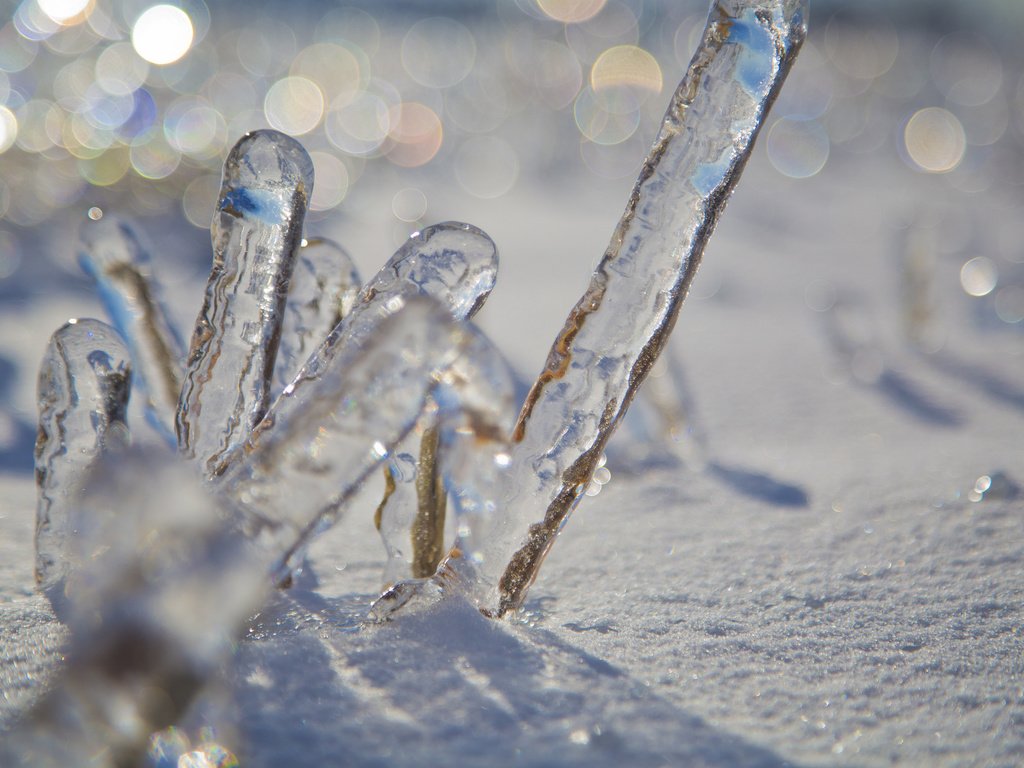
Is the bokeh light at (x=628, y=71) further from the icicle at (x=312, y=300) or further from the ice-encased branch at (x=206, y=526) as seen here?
the ice-encased branch at (x=206, y=526)

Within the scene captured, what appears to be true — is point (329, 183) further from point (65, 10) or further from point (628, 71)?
point (65, 10)

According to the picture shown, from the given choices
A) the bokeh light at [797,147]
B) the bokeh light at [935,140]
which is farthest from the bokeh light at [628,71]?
the bokeh light at [935,140]

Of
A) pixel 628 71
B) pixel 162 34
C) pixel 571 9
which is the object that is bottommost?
pixel 162 34

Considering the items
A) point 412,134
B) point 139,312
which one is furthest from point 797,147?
point 139,312

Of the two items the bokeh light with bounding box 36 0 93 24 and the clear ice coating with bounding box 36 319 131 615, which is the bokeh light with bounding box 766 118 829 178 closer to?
the clear ice coating with bounding box 36 319 131 615

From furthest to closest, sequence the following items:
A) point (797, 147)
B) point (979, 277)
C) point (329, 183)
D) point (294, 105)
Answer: point (294, 105)
point (797, 147)
point (329, 183)
point (979, 277)

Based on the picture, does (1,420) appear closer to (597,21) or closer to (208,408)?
(208,408)
